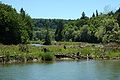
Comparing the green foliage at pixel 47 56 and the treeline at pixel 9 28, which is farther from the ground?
the treeline at pixel 9 28

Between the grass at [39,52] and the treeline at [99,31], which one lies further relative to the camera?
the treeline at [99,31]

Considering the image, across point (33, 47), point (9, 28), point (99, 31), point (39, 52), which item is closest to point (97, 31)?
point (99, 31)

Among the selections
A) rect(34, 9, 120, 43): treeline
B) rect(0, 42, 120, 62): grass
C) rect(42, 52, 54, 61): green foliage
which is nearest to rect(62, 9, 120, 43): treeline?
rect(34, 9, 120, 43): treeline

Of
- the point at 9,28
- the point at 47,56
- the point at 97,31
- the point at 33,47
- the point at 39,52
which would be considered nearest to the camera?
the point at 47,56

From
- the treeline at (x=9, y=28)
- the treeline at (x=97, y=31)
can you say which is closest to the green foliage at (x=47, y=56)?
the treeline at (x=9, y=28)

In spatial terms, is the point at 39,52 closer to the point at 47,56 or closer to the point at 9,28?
the point at 47,56

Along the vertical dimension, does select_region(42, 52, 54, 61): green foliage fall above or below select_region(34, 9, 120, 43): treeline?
below

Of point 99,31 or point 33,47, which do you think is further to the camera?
point 99,31

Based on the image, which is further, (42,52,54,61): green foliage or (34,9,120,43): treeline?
(34,9,120,43): treeline

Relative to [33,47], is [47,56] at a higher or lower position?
lower

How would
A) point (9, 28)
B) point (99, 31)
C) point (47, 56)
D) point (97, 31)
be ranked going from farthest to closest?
point (97, 31)
point (99, 31)
point (9, 28)
point (47, 56)

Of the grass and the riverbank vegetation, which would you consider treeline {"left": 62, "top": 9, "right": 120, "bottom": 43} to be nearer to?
the riverbank vegetation

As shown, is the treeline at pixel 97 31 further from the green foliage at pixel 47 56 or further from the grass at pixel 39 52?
the green foliage at pixel 47 56

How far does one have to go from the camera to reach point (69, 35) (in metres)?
186
